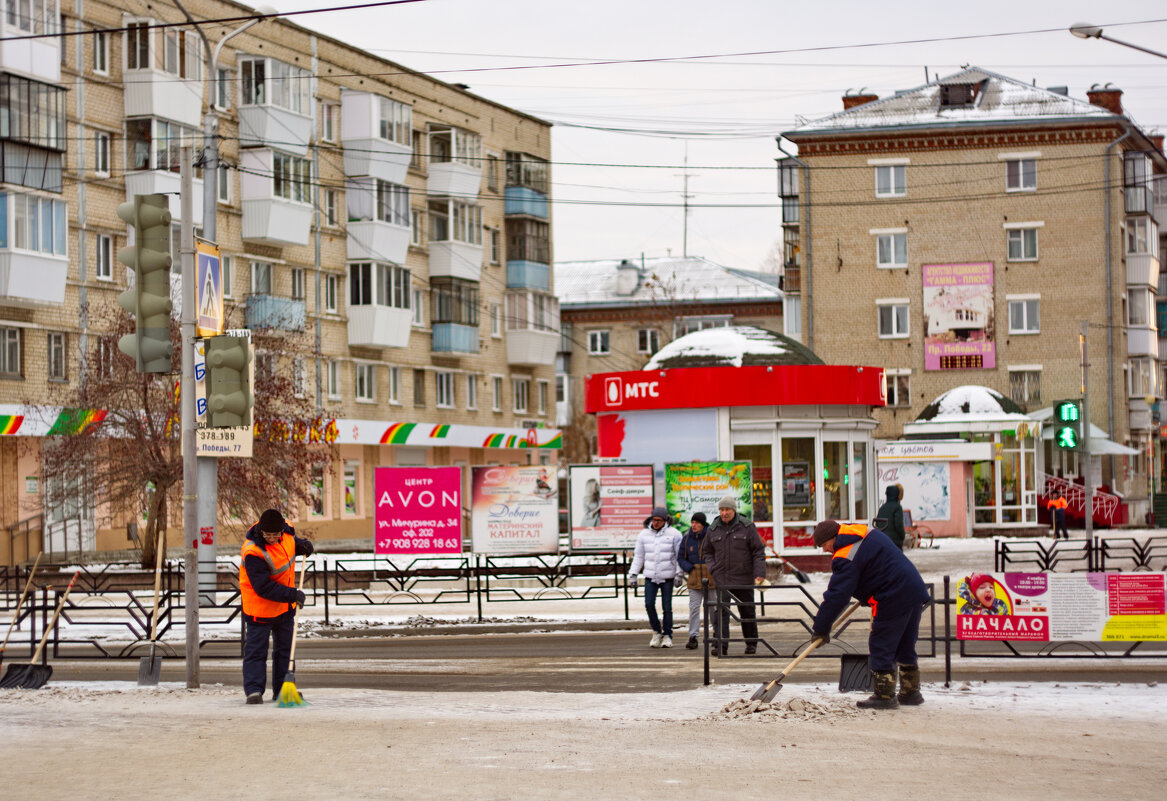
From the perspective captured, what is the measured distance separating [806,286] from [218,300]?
166 ft

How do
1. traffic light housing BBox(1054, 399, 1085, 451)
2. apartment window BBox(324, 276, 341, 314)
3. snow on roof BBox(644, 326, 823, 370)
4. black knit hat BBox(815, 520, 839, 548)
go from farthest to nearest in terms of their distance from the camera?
apartment window BBox(324, 276, 341, 314), snow on roof BBox(644, 326, 823, 370), traffic light housing BBox(1054, 399, 1085, 451), black knit hat BBox(815, 520, 839, 548)

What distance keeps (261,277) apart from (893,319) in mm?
25470

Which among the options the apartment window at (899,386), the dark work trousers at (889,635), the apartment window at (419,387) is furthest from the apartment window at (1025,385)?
the dark work trousers at (889,635)

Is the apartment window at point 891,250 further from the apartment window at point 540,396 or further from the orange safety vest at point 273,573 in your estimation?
the orange safety vest at point 273,573

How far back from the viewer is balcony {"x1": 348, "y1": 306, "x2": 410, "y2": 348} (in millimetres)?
56156

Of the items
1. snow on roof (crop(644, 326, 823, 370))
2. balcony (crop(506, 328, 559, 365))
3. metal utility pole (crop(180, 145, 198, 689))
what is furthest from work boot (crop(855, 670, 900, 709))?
balcony (crop(506, 328, 559, 365))

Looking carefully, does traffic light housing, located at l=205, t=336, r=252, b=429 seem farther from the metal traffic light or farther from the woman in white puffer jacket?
the woman in white puffer jacket

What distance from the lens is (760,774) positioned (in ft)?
31.6

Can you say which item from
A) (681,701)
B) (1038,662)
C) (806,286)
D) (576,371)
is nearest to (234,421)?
(681,701)

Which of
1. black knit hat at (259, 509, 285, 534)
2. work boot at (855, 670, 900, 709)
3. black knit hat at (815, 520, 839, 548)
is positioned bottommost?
work boot at (855, 670, 900, 709)

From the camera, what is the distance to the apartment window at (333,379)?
181ft

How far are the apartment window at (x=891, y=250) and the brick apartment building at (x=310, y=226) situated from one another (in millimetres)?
14088

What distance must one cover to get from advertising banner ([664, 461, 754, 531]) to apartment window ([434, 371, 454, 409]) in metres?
33.6

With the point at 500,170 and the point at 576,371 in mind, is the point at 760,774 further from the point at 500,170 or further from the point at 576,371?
the point at 576,371
